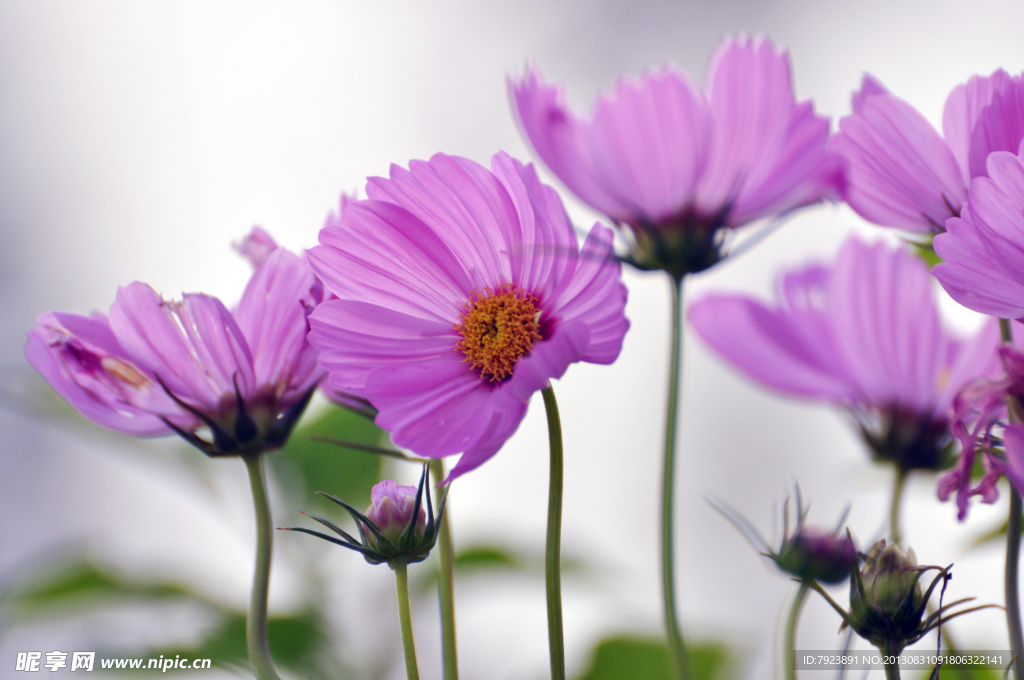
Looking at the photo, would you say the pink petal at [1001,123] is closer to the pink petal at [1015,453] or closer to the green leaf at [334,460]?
the pink petal at [1015,453]

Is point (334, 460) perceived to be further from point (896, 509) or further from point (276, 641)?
point (896, 509)

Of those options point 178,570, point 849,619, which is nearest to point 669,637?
point 849,619

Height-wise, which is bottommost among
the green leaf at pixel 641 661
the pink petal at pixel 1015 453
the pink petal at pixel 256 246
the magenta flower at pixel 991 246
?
the green leaf at pixel 641 661

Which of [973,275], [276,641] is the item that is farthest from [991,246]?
[276,641]

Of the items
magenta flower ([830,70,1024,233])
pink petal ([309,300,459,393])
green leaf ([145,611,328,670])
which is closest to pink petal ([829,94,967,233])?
magenta flower ([830,70,1024,233])

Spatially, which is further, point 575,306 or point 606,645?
point 606,645

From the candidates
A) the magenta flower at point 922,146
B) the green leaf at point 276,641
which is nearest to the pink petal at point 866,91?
the magenta flower at point 922,146

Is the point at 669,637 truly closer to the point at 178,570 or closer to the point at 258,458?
the point at 258,458
